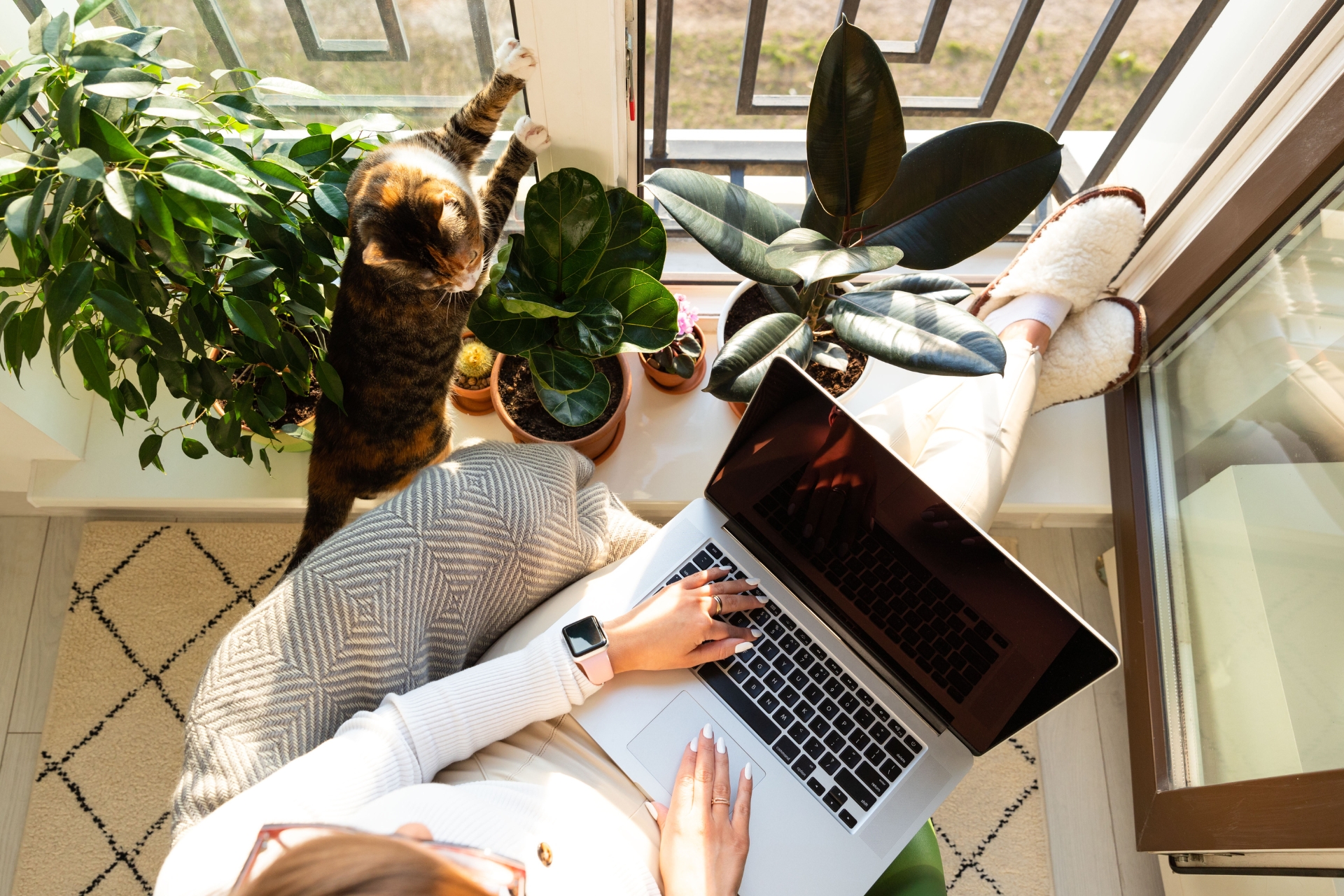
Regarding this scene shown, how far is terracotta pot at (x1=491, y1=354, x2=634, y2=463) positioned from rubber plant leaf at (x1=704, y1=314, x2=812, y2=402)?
0.38 m

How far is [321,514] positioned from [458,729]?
1.51 ft

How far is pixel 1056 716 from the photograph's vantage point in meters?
1.38

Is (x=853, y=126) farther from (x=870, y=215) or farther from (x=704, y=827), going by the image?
(x=704, y=827)

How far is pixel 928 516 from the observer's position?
800mm

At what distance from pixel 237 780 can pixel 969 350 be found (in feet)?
2.71

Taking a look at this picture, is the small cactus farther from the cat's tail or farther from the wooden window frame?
the wooden window frame

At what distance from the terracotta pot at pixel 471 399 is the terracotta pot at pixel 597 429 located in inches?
2.2

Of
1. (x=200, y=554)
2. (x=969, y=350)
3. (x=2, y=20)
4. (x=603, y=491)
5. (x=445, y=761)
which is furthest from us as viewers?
(x=200, y=554)

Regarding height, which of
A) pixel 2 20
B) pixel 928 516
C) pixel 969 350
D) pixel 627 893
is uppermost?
pixel 2 20

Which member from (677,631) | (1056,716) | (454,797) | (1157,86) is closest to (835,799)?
(677,631)

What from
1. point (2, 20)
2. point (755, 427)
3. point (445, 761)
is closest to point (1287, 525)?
point (755, 427)

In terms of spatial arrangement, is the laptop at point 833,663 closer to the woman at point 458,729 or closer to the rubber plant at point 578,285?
the woman at point 458,729

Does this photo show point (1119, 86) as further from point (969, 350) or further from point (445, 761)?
point (445, 761)

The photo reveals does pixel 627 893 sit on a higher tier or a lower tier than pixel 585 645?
lower
